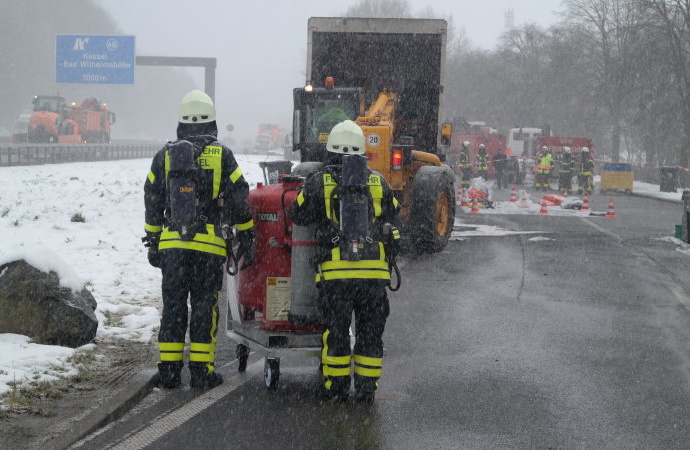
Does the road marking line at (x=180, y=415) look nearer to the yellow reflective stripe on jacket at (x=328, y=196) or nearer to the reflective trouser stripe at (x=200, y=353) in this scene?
the reflective trouser stripe at (x=200, y=353)

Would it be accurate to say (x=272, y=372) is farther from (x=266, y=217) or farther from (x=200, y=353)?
(x=266, y=217)

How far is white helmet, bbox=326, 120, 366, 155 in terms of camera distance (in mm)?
6117

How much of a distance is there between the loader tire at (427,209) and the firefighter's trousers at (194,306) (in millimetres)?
7877

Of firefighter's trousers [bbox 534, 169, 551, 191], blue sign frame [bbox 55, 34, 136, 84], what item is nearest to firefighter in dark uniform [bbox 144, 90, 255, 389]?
firefighter's trousers [bbox 534, 169, 551, 191]

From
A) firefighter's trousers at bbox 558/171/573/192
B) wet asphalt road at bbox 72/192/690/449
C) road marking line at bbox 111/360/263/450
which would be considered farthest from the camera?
firefighter's trousers at bbox 558/171/573/192

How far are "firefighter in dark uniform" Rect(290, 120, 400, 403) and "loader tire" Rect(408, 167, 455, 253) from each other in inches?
309

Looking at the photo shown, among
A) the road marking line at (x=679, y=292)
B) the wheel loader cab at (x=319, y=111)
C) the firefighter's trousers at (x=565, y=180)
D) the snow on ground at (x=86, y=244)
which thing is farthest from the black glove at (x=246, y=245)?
the firefighter's trousers at (x=565, y=180)

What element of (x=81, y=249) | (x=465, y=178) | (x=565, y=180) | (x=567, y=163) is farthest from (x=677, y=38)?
(x=81, y=249)

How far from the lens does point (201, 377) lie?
622 centimetres

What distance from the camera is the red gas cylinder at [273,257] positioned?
631 centimetres

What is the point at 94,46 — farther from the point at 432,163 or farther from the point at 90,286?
the point at 90,286

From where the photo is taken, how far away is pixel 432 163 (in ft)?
50.5

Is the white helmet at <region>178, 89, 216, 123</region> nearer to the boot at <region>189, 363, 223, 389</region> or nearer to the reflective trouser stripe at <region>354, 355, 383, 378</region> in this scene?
the boot at <region>189, 363, 223, 389</region>

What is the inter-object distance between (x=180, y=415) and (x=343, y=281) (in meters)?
1.33
